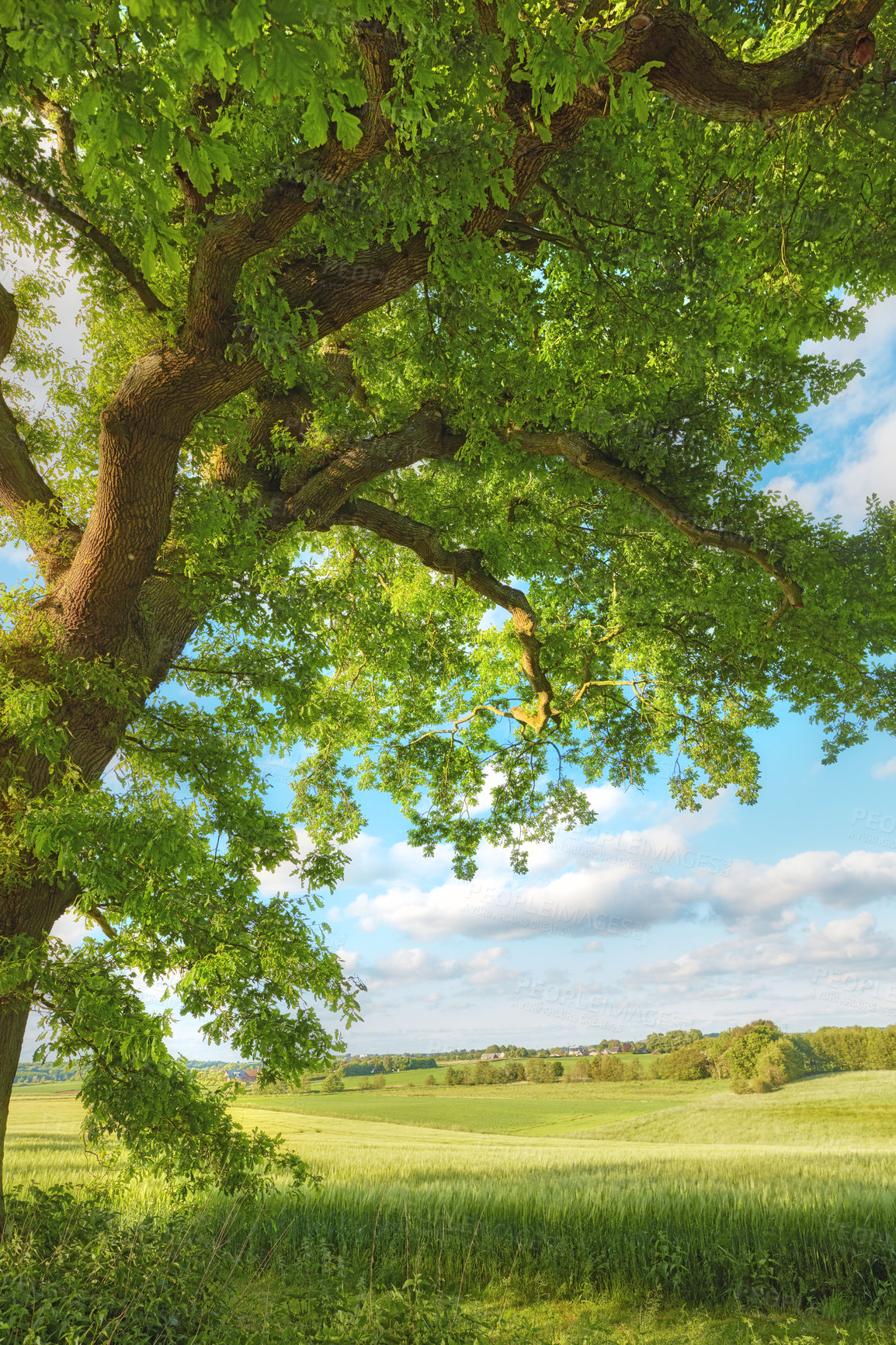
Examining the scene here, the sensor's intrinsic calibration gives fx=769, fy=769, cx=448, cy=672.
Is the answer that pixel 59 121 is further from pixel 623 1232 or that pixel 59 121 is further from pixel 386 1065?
pixel 386 1065

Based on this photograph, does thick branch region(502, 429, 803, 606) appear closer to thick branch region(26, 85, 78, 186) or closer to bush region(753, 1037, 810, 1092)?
thick branch region(26, 85, 78, 186)

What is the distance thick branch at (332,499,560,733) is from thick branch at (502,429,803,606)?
88.2 inches

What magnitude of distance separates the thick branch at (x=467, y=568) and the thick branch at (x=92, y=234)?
368 centimetres

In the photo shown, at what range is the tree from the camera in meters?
4.77

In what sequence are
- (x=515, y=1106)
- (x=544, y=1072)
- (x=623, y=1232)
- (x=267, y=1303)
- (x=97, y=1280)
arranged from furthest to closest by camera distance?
(x=544, y=1072) → (x=515, y=1106) → (x=623, y=1232) → (x=97, y=1280) → (x=267, y=1303)

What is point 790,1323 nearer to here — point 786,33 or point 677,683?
point 677,683

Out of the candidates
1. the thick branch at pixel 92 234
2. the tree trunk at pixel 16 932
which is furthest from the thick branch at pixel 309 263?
the tree trunk at pixel 16 932

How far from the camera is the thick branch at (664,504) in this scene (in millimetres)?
10172

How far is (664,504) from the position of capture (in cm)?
1042

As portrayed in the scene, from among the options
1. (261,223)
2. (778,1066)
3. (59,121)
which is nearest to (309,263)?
(261,223)

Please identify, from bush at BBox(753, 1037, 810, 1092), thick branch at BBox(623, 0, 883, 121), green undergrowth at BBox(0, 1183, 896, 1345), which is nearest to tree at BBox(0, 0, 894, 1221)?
thick branch at BBox(623, 0, 883, 121)

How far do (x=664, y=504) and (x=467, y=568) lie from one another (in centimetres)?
317

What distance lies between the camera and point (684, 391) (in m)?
10.8

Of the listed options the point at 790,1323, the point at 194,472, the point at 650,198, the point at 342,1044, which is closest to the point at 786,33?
the point at 650,198
